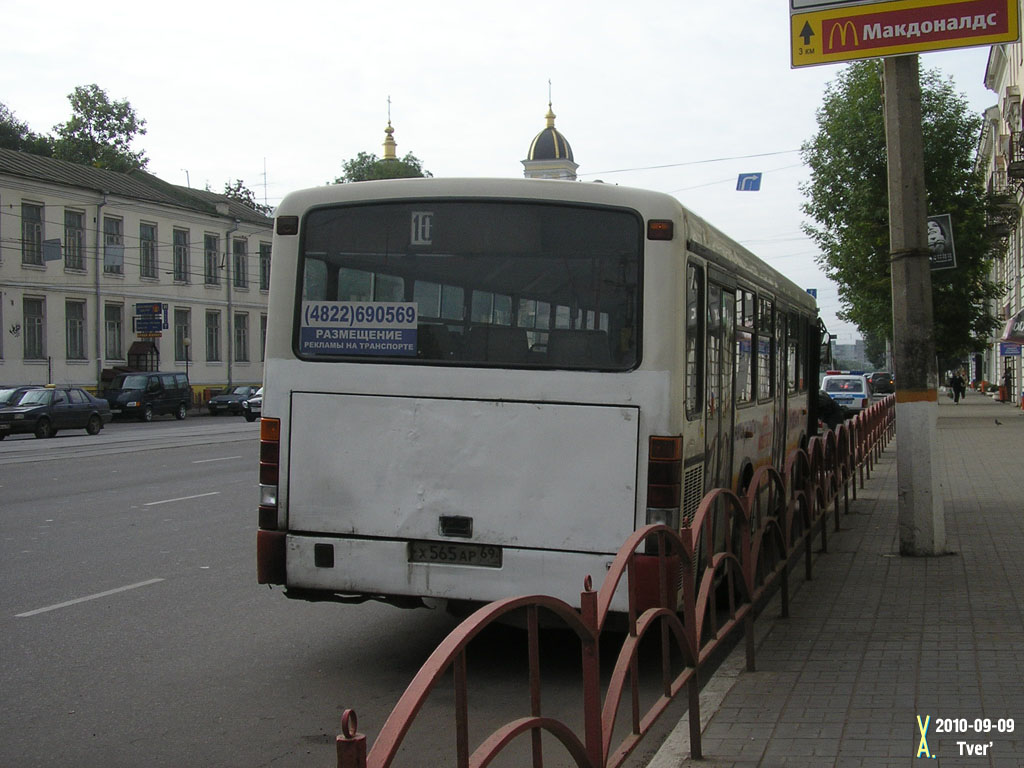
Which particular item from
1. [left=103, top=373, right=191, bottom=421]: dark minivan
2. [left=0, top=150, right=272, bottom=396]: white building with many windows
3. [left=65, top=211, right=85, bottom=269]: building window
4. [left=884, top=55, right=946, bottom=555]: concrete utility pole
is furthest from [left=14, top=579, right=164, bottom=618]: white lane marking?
[left=65, top=211, right=85, bottom=269]: building window

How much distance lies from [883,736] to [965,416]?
1458 inches

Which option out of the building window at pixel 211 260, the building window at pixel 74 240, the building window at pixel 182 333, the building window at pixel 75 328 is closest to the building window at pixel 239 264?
the building window at pixel 211 260

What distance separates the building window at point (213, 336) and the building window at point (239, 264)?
235 cm

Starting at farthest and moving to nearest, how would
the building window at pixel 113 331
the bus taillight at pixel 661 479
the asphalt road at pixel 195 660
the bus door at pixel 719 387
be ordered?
the building window at pixel 113 331 → the bus door at pixel 719 387 → the bus taillight at pixel 661 479 → the asphalt road at pixel 195 660

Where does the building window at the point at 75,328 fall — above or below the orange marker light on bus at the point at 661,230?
above

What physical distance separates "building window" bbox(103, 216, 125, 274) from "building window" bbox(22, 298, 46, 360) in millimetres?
4195

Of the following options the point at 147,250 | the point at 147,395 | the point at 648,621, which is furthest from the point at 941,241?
the point at 147,250

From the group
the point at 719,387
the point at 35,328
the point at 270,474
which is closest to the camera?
the point at 270,474

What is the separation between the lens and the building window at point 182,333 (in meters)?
53.6

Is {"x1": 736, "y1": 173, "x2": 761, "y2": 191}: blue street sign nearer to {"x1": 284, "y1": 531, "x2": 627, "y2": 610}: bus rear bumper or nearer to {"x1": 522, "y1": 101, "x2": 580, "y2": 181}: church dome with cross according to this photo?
{"x1": 284, "y1": 531, "x2": 627, "y2": 610}: bus rear bumper

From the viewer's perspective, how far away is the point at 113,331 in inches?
1944

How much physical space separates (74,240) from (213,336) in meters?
10.6

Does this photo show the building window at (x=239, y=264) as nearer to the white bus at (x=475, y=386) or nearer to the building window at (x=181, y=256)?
the building window at (x=181, y=256)

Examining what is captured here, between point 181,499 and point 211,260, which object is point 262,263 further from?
point 181,499
